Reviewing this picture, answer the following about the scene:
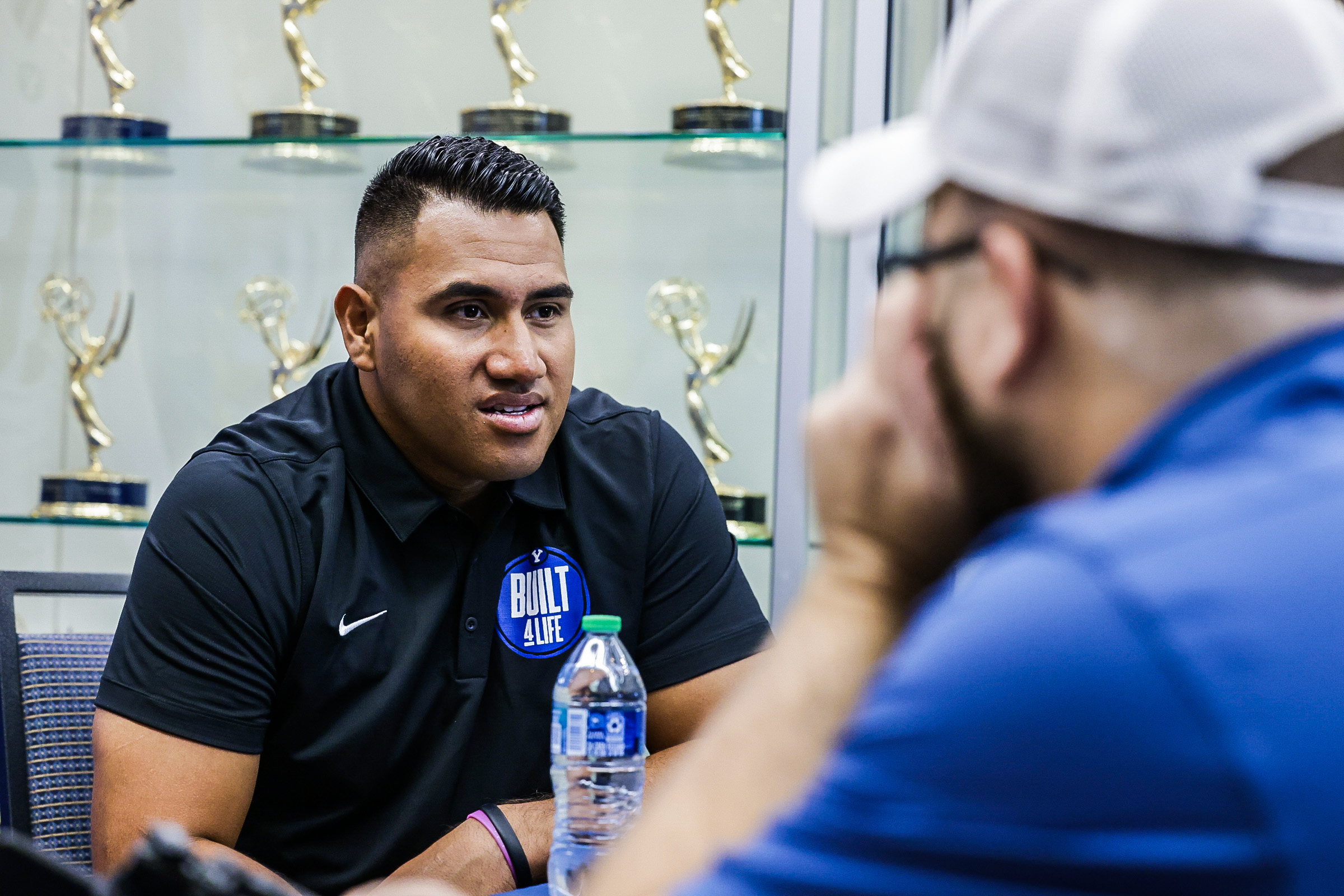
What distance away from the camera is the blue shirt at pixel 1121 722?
17.7 inches

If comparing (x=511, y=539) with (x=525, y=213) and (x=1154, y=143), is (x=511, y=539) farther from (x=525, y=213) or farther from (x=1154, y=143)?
(x=1154, y=143)

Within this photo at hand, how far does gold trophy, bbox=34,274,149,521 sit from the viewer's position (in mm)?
2553

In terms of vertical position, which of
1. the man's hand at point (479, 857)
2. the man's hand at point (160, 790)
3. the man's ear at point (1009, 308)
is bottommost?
the man's hand at point (479, 857)

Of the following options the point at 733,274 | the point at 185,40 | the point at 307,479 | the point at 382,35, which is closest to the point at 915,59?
the point at 733,274

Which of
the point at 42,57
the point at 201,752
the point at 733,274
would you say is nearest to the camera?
the point at 201,752

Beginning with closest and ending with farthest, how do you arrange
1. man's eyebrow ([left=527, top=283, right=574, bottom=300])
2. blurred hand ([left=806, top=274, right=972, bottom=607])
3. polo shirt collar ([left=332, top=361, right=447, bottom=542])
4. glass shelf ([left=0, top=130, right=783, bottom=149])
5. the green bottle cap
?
blurred hand ([left=806, top=274, right=972, bottom=607])
the green bottle cap
polo shirt collar ([left=332, top=361, right=447, bottom=542])
man's eyebrow ([left=527, top=283, right=574, bottom=300])
glass shelf ([left=0, top=130, right=783, bottom=149])

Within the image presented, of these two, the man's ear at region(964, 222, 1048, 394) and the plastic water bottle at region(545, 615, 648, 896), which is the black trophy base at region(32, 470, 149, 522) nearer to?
the plastic water bottle at region(545, 615, 648, 896)

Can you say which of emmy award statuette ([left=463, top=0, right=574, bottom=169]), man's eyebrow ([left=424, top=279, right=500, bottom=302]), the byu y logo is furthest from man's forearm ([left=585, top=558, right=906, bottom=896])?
emmy award statuette ([left=463, top=0, right=574, bottom=169])

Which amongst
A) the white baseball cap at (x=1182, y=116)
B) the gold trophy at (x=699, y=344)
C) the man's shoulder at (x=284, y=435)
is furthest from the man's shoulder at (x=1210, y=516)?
the gold trophy at (x=699, y=344)

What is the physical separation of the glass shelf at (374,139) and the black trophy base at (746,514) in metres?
0.61

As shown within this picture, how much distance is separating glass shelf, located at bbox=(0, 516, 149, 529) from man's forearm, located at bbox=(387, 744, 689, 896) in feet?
4.25

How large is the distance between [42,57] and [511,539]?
6.02 ft

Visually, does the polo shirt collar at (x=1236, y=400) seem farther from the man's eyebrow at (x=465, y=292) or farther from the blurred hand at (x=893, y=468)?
the man's eyebrow at (x=465, y=292)

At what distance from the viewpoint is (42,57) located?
285 cm
